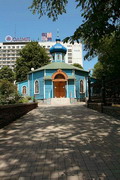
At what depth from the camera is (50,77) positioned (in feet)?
87.1

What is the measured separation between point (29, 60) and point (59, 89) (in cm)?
1693

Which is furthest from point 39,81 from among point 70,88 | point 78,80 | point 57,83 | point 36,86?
point 78,80

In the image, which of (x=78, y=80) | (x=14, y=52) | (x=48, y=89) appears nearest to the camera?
(x=48, y=89)

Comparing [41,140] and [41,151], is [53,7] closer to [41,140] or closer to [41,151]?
[41,140]

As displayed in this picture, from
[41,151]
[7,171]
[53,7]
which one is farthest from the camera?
[53,7]

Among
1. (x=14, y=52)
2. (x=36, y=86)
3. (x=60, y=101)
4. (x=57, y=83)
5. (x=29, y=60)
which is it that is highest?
(x=14, y=52)

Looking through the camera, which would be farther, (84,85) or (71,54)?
(71,54)

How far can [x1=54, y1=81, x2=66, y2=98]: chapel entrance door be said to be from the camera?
27.4m

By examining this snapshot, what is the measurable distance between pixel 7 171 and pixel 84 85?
26424 mm

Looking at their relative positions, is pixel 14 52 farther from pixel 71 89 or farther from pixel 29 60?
pixel 71 89

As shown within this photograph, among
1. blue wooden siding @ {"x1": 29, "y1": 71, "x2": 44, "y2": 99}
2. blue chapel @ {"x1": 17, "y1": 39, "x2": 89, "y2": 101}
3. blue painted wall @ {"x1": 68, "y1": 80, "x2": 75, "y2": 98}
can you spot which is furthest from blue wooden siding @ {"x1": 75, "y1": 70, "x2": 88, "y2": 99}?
blue wooden siding @ {"x1": 29, "y1": 71, "x2": 44, "y2": 99}

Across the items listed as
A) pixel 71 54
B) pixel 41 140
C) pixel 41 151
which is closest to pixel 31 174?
pixel 41 151

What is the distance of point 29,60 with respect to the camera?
4128cm

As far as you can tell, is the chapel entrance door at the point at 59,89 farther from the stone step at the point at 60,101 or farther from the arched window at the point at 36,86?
the arched window at the point at 36,86
